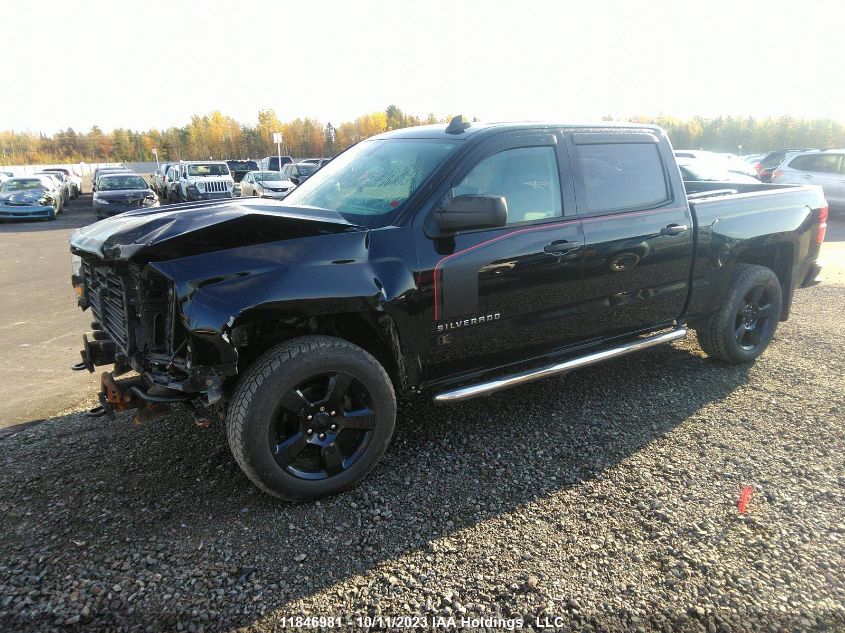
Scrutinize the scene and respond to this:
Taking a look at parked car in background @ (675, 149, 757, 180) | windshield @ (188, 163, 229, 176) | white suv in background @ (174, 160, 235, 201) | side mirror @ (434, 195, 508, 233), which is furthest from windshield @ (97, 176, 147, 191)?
side mirror @ (434, 195, 508, 233)

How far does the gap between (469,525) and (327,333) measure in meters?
1.25

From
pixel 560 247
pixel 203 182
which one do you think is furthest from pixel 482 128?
pixel 203 182

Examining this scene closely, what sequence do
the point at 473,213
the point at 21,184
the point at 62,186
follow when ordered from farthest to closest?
the point at 62,186, the point at 21,184, the point at 473,213

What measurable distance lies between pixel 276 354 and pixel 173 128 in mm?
115425

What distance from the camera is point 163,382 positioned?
2951 mm

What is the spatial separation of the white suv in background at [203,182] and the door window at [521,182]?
18712 millimetres

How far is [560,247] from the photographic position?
149 inches

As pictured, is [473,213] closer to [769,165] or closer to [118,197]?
[118,197]

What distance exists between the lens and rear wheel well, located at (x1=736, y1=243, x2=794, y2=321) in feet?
17.0

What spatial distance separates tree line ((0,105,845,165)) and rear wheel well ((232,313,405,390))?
82.1m

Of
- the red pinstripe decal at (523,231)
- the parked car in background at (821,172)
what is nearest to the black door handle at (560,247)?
the red pinstripe decal at (523,231)

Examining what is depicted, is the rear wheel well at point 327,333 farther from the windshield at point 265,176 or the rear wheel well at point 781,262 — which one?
the windshield at point 265,176

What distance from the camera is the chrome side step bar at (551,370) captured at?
3.52 m

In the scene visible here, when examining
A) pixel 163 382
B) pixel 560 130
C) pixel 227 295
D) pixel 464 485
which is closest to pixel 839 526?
pixel 464 485
